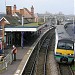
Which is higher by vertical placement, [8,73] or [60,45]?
[60,45]

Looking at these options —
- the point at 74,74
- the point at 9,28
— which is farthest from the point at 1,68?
the point at 9,28

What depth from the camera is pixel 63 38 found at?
830 inches

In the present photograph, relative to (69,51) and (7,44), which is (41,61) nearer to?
(69,51)

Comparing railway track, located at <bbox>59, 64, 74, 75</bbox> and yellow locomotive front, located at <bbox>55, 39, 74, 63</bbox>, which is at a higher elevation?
yellow locomotive front, located at <bbox>55, 39, 74, 63</bbox>

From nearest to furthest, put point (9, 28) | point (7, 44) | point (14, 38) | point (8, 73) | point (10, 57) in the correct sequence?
1. point (8, 73)
2. point (10, 57)
3. point (9, 28)
4. point (7, 44)
5. point (14, 38)

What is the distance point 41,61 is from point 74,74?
558 cm

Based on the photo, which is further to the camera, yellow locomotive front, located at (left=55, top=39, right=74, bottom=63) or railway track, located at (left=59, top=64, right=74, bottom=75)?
yellow locomotive front, located at (left=55, top=39, right=74, bottom=63)

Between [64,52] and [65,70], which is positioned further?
[64,52]

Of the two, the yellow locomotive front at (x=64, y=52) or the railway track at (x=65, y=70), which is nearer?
the railway track at (x=65, y=70)

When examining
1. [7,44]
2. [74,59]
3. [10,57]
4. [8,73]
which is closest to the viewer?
[8,73]

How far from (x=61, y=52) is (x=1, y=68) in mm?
5309

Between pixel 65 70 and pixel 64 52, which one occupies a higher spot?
pixel 64 52

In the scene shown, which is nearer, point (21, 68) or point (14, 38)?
point (21, 68)

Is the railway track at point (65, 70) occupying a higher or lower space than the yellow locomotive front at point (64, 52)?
lower
